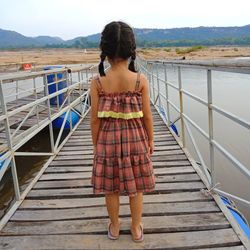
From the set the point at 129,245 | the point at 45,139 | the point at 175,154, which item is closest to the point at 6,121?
the point at 129,245

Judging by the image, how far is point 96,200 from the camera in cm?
306

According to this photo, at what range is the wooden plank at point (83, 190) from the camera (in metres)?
3.21

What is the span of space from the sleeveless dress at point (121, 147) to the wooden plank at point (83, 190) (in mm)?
1031

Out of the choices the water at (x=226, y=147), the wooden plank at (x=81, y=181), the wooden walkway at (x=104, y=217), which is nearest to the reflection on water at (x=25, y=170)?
the water at (x=226, y=147)

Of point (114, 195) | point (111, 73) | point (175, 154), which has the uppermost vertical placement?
point (111, 73)

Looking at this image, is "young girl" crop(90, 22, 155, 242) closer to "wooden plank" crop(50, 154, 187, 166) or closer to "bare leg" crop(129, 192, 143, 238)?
"bare leg" crop(129, 192, 143, 238)

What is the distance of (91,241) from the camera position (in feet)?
7.90

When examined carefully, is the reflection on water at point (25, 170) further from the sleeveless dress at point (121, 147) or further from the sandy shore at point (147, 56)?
the sandy shore at point (147, 56)

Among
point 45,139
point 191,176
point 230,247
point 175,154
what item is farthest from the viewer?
point 45,139

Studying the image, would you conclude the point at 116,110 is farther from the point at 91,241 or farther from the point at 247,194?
the point at 247,194

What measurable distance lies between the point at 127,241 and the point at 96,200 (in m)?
0.74

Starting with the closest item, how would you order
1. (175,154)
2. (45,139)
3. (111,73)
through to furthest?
1. (111,73)
2. (175,154)
3. (45,139)

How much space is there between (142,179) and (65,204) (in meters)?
1.04

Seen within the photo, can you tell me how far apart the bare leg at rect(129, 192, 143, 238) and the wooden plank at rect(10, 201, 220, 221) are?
0.37 meters
